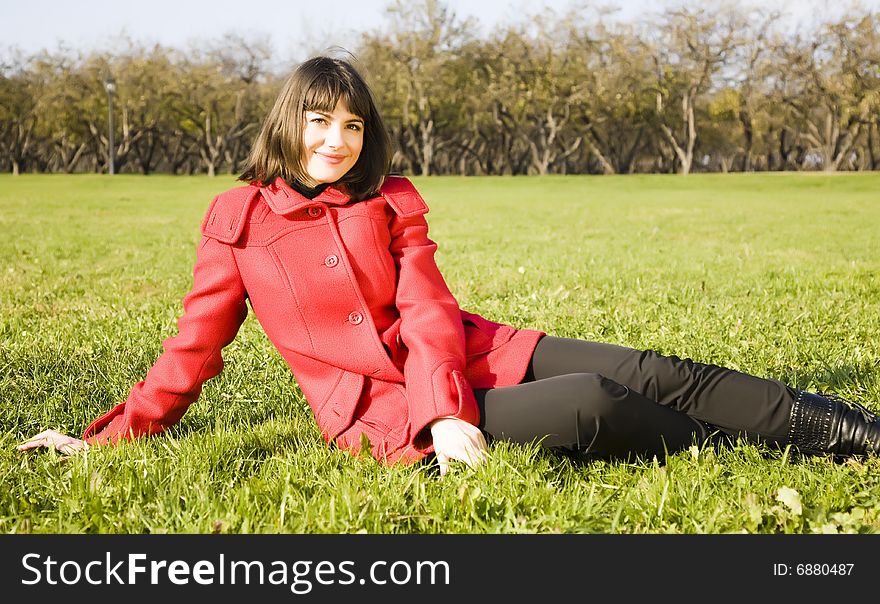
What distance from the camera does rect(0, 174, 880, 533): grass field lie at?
2484 mm

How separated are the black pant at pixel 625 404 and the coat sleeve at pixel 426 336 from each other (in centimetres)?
19

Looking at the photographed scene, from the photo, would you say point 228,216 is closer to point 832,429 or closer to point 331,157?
point 331,157

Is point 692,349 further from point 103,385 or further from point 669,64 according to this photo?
point 669,64

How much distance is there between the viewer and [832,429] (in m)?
2.87

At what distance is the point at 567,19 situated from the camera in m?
50.9

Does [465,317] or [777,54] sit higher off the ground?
[777,54]

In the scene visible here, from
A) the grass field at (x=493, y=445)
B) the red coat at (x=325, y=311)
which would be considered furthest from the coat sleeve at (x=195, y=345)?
the grass field at (x=493, y=445)

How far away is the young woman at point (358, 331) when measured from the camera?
2.80 metres

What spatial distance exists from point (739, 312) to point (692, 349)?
4.25ft

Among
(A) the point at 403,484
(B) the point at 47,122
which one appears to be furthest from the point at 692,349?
(B) the point at 47,122

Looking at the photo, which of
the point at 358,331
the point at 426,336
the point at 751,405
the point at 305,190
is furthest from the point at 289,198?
the point at 751,405

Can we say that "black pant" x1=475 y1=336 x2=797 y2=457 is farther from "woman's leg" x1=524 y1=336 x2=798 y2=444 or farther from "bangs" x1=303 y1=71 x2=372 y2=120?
"bangs" x1=303 y1=71 x2=372 y2=120

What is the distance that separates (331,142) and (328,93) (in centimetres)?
16

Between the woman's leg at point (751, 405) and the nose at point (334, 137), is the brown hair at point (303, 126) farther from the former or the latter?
the woman's leg at point (751, 405)
